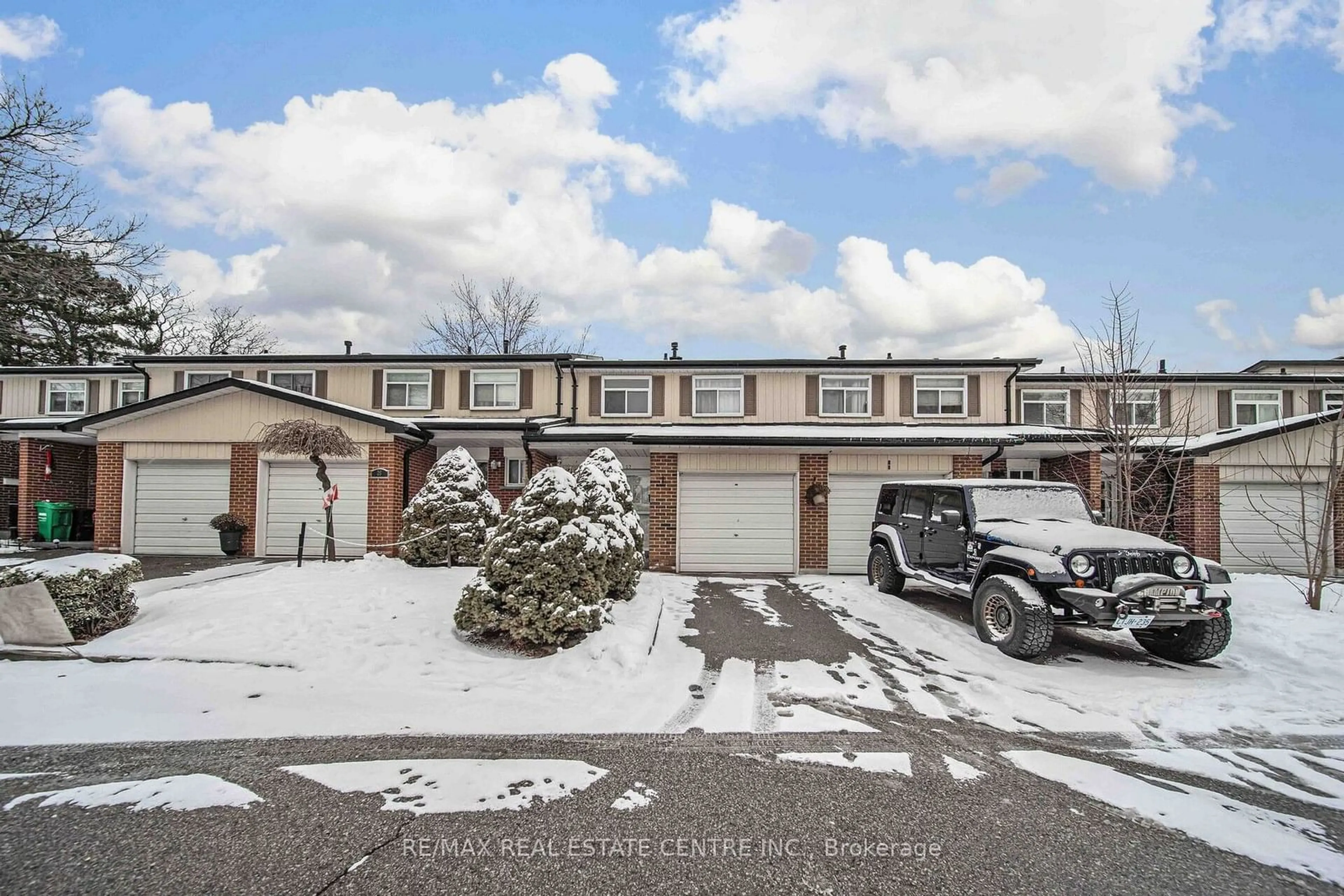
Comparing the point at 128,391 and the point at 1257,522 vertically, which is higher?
the point at 128,391

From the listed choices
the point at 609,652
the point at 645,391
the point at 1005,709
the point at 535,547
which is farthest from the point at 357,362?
the point at 1005,709

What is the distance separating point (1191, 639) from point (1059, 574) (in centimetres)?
156

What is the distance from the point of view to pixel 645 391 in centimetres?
1530

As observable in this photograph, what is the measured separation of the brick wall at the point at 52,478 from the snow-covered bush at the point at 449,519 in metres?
12.5

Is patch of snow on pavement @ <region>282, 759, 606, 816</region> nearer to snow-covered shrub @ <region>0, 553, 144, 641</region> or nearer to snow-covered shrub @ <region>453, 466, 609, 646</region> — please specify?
snow-covered shrub @ <region>453, 466, 609, 646</region>

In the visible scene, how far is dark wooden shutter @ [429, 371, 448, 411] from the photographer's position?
50.9 ft

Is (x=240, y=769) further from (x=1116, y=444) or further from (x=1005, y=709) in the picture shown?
(x=1116, y=444)

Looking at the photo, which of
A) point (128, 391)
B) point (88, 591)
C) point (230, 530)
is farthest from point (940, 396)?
point (128, 391)

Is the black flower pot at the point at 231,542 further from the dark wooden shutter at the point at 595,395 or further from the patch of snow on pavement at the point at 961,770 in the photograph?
the patch of snow on pavement at the point at 961,770

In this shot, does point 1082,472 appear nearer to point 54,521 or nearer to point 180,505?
point 180,505

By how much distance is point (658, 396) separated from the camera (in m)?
15.2

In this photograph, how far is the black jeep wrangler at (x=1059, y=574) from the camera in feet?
18.9

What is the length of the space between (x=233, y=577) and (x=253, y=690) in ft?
16.7

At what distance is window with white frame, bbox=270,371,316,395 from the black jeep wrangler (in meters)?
15.5
